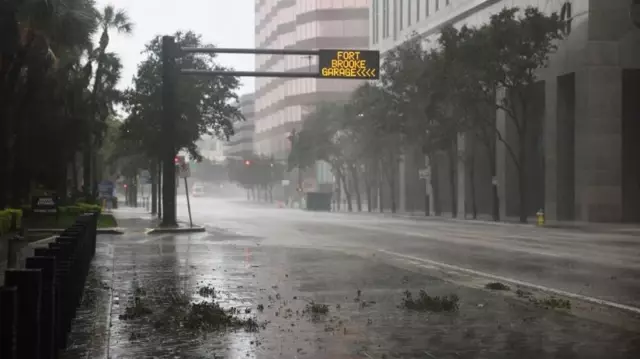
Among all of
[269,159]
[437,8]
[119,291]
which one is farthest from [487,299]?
[269,159]

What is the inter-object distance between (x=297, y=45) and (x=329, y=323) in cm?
13152

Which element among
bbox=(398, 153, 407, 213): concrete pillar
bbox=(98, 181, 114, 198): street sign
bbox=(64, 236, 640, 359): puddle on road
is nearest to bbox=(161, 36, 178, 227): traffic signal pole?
bbox=(64, 236, 640, 359): puddle on road

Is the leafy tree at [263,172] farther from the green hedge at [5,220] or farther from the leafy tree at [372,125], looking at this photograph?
the green hedge at [5,220]

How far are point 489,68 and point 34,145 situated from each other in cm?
2417

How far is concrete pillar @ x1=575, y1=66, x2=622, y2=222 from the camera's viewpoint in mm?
48781

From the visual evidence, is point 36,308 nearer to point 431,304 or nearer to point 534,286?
point 431,304

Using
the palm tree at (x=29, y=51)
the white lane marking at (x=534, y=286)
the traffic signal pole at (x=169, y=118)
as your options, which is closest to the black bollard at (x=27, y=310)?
the white lane marking at (x=534, y=286)

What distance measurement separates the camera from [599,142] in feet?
161

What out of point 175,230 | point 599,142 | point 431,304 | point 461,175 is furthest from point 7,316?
point 461,175

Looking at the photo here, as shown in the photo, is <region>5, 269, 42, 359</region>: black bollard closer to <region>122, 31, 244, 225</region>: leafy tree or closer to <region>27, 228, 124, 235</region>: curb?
<region>27, 228, 124, 235</region>: curb

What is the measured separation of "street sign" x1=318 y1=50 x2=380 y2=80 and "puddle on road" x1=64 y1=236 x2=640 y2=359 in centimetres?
1443

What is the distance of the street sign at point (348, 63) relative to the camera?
99.1 ft

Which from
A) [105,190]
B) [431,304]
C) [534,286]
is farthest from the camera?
[105,190]

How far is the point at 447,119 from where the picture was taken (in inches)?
2125
